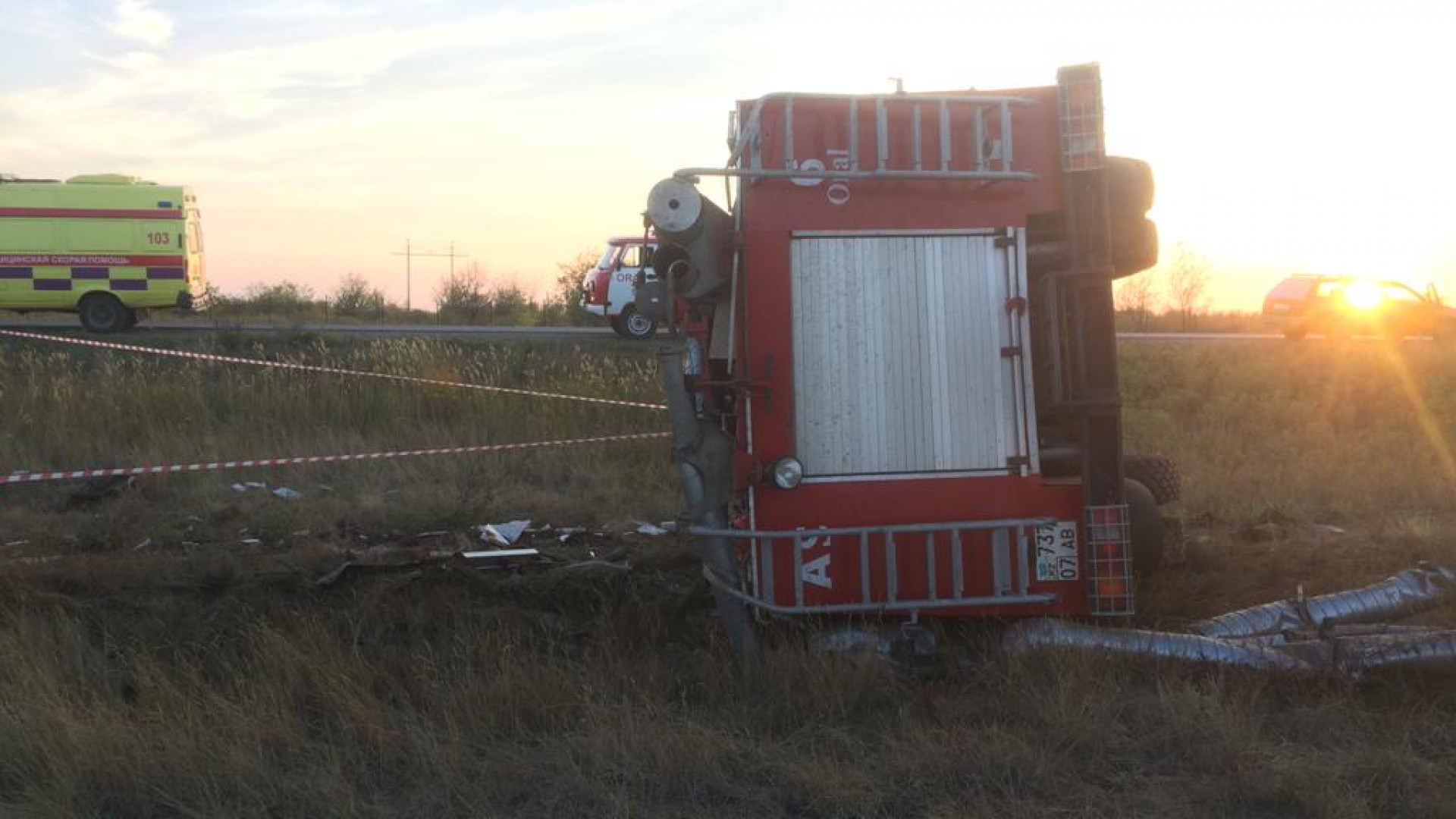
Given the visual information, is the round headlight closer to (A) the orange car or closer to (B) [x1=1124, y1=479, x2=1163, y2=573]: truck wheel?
(B) [x1=1124, y1=479, x2=1163, y2=573]: truck wheel

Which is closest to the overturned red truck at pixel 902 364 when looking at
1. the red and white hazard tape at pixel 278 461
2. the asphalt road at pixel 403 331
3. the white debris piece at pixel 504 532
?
the white debris piece at pixel 504 532

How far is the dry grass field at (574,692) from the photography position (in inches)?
174

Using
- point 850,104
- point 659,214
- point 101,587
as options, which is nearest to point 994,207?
point 850,104

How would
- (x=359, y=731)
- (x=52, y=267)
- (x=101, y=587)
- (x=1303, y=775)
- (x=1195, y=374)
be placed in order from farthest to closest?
(x=52, y=267) < (x=1195, y=374) < (x=101, y=587) < (x=359, y=731) < (x=1303, y=775)

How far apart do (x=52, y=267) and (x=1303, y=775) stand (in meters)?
21.7

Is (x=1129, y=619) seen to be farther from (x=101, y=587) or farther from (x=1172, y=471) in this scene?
(x=101, y=587)

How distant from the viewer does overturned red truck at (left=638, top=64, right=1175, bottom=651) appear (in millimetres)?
5371

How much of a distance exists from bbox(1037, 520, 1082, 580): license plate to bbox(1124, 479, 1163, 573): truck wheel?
1081mm

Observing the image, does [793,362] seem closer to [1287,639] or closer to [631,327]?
[1287,639]

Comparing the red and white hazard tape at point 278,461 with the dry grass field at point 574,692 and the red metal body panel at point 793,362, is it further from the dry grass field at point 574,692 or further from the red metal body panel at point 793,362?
the red metal body panel at point 793,362

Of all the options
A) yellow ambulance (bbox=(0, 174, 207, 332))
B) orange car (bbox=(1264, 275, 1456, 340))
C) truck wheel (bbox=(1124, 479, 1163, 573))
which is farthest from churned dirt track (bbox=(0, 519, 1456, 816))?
orange car (bbox=(1264, 275, 1456, 340))

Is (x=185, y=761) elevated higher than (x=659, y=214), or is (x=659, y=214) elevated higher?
(x=659, y=214)

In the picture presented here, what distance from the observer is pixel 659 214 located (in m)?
5.25

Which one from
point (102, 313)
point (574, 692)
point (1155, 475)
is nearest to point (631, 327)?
point (102, 313)
